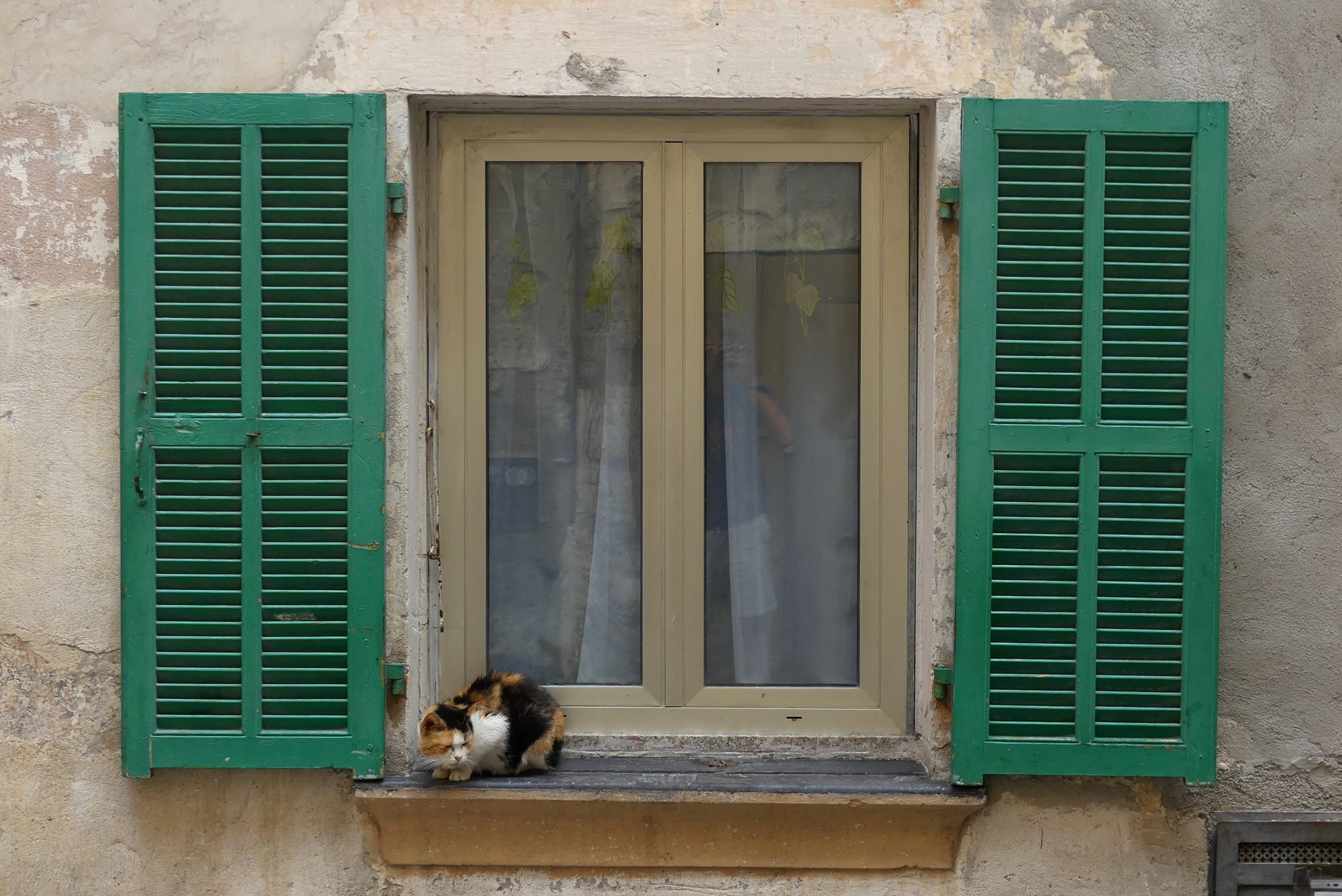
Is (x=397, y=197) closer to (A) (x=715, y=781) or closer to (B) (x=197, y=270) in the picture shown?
(B) (x=197, y=270)

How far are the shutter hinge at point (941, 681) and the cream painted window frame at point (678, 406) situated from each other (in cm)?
17

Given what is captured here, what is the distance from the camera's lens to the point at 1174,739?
9.63 feet

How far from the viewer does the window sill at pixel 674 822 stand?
299 cm

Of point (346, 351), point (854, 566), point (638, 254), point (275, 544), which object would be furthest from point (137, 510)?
point (854, 566)

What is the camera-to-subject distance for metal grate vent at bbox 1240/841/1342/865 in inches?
121

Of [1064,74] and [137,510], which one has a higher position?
[1064,74]

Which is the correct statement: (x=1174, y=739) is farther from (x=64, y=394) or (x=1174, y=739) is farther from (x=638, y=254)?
(x=64, y=394)

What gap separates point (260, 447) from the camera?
295cm

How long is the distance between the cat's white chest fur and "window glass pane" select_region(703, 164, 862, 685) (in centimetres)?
63

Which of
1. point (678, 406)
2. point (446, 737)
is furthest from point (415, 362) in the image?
point (446, 737)

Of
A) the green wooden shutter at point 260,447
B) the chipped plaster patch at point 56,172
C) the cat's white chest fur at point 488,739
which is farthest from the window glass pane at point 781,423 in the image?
the chipped plaster patch at point 56,172

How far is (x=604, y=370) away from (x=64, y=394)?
1480 mm

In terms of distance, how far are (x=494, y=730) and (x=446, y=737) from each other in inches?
5.2

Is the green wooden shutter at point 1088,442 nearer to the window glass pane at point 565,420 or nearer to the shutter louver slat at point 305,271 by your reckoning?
the window glass pane at point 565,420
